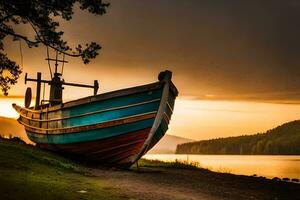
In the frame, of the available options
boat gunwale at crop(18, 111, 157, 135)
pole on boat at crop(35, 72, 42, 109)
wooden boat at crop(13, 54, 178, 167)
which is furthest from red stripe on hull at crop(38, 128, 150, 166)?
pole on boat at crop(35, 72, 42, 109)

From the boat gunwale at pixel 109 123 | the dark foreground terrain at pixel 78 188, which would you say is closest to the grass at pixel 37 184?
the dark foreground terrain at pixel 78 188

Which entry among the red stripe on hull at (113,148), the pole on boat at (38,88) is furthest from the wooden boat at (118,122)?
the pole on boat at (38,88)

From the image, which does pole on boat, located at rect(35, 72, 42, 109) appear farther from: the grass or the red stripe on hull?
the grass

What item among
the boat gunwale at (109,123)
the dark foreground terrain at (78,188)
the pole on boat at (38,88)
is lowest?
the dark foreground terrain at (78,188)

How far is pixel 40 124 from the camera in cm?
2592

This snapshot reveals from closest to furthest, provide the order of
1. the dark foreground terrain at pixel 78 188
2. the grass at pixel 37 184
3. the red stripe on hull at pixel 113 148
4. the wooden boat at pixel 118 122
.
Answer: the grass at pixel 37 184
the dark foreground terrain at pixel 78 188
the wooden boat at pixel 118 122
the red stripe on hull at pixel 113 148

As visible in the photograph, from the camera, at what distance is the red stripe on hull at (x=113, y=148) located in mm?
19578

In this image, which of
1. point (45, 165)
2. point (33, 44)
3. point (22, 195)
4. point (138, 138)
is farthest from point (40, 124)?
point (22, 195)

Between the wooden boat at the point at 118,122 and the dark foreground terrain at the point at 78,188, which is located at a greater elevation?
the wooden boat at the point at 118,122

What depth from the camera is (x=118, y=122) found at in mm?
19578

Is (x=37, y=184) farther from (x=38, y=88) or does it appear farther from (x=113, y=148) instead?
(x=38, y=88)

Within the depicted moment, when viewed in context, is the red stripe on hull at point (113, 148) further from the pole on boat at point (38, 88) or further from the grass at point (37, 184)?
the pole on boat at point (38, 88)

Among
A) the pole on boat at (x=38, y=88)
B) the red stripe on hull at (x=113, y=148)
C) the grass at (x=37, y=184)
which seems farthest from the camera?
the pole on boat at (x=38, y=88)

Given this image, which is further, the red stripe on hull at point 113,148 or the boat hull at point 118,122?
the red stripe on hull at point 113,148
